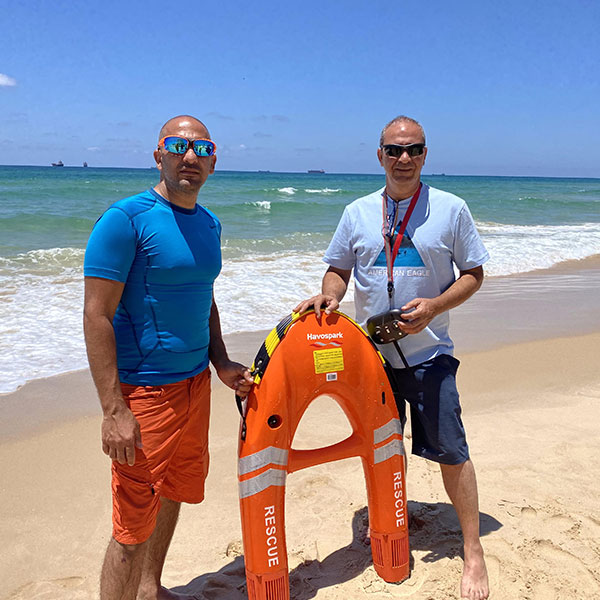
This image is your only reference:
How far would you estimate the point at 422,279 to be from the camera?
8.38 ft

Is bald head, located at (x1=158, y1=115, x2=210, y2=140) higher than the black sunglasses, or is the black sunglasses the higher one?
bald head, located at (x1=158, y1=115, x2=210, y2=140)

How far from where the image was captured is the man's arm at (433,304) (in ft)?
7.98

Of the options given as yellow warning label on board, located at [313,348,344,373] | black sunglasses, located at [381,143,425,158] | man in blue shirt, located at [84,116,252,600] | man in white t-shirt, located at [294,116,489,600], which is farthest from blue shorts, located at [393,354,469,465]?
black sunglasses, located at [381,143,425,158]

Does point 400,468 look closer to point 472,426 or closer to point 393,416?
point 393,416

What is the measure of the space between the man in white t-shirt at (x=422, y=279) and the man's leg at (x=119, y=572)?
1.15 m

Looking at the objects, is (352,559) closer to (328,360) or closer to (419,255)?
(328,360)

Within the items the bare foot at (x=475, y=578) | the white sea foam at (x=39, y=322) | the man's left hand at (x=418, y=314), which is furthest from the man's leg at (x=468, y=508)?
the white sea foam at (x=39, y=322)

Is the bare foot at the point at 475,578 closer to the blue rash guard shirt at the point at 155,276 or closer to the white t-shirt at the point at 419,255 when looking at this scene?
the white t-shirt at the point at 419,255

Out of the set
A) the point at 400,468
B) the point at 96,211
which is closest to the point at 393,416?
the point at 400,468

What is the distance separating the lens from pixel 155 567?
255 centimetres

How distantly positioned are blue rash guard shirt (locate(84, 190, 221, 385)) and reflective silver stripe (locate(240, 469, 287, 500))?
482 millimetres

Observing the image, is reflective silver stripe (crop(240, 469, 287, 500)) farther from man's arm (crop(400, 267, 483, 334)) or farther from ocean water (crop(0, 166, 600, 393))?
ocean water (crop(0, 166, 600, 393))

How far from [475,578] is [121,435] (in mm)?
1639

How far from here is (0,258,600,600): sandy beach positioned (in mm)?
2658
